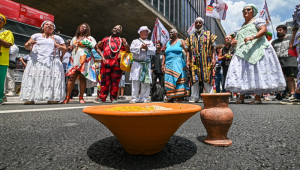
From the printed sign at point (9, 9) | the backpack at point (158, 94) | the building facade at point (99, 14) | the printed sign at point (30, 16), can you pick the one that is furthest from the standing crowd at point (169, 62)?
the building facade at point (99, 14)

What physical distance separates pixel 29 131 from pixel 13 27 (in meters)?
8.61

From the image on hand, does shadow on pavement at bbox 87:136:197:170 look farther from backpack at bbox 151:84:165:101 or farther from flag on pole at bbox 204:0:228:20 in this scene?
flag on pole at bbox 204:0:228:20

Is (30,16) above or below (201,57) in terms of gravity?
above

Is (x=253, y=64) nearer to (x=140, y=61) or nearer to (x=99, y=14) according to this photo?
(x=140, y=61)

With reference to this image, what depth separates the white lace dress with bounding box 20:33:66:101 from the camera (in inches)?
140

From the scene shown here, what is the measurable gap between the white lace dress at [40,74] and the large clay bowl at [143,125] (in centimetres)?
345

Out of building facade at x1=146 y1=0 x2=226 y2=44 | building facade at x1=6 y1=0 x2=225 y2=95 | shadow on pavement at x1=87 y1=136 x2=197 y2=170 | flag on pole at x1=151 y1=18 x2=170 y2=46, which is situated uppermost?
building facade at x1=146 y1=0 x2=226 y2=44

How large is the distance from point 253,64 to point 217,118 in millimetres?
2796

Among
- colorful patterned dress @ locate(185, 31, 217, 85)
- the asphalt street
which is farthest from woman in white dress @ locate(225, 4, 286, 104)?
the asphalt street

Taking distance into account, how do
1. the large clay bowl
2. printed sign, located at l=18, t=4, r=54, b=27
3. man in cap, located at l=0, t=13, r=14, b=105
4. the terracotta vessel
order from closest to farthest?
the large clay bowl, the terracotta vessel, man in cap, located at l=0, t=13, r=14, b=105, printed sign, located at l=18, t=4, r=54, b=27

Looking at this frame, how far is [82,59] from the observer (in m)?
3.81

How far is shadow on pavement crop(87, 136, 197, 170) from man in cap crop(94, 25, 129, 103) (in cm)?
312

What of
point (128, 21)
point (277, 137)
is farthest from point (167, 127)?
point (128, 21)

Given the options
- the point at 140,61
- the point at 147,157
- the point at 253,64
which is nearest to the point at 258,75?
the point at 253,64
